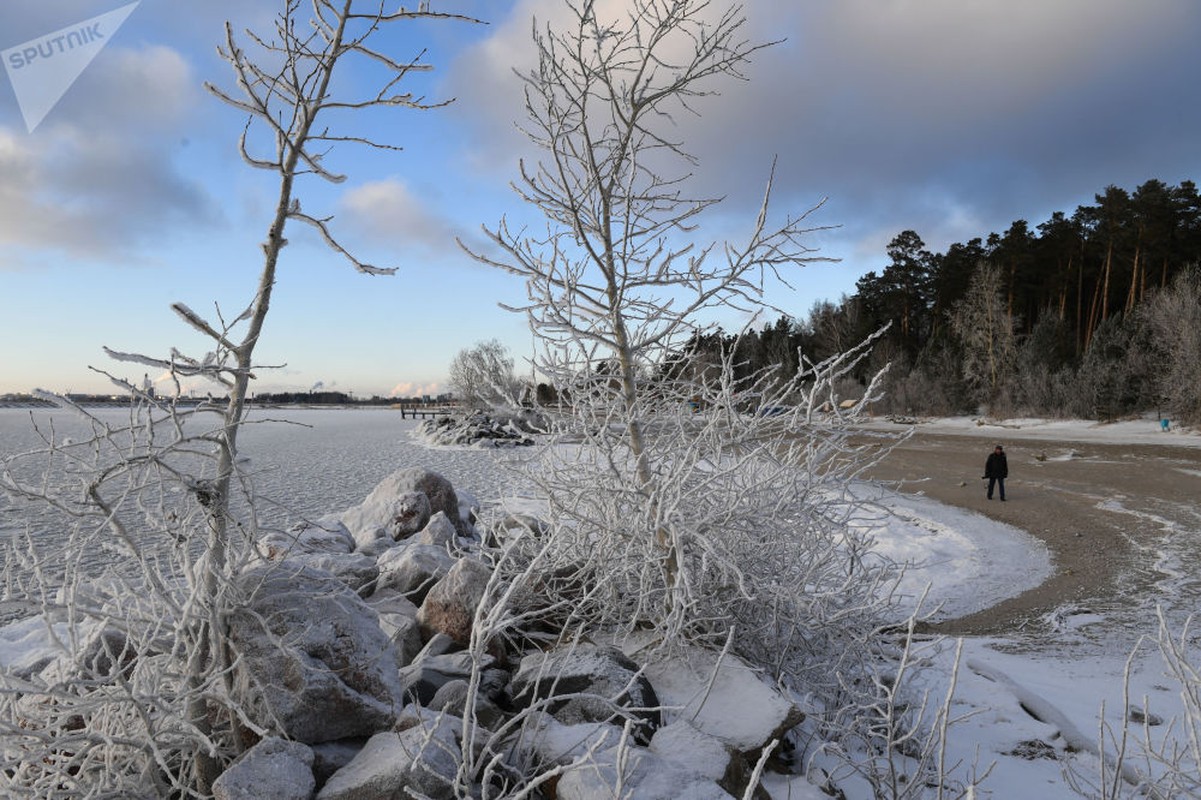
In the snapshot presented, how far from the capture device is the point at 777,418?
4039 millimetres

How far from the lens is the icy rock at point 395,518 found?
711cm

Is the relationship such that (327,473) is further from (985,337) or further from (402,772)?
(985,337)

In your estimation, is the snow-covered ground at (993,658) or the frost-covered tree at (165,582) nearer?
the frost-covered tree at (165,582)

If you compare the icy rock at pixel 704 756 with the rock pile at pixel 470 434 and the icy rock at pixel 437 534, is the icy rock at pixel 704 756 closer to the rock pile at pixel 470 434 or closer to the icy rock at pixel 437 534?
the icy rock at pixel 437 534

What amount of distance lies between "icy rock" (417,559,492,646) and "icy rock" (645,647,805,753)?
1064 millimetres

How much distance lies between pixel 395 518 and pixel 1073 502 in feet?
45.5

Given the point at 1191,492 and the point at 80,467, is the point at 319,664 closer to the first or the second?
the point at 80,467

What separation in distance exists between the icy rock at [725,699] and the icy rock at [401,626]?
1299 mm

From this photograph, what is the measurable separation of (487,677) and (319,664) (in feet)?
2.89

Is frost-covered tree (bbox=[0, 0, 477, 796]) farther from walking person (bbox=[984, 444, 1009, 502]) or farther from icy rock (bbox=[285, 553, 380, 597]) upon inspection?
walking person (bbox=[984, 444, 1009, 502])

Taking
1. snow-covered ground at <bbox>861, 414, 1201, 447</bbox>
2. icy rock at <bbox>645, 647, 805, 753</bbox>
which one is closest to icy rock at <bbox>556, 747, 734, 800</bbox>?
icy rock at <bbox>645, 647, 805, 753</bbox>

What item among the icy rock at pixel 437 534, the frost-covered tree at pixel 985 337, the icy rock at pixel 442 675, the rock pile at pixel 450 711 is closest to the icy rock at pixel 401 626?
the rock pile at pixel 450 711

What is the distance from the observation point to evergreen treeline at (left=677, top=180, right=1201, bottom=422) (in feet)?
101

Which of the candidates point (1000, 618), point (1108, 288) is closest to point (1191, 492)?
point (1000, 618)
